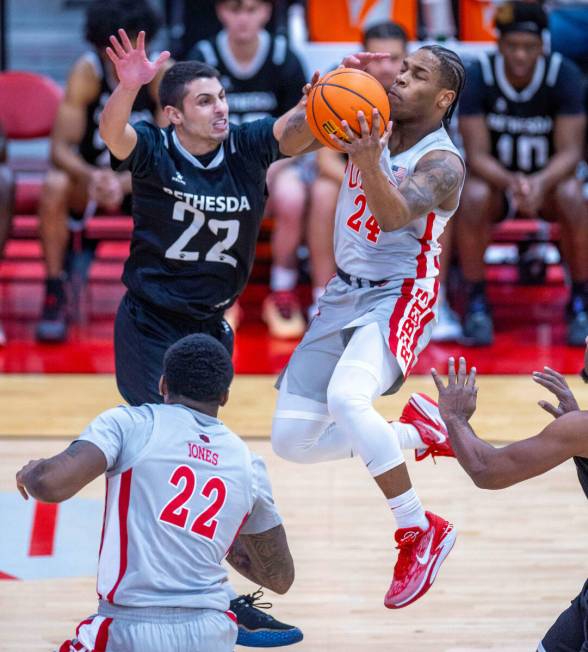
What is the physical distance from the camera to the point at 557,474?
6348mm

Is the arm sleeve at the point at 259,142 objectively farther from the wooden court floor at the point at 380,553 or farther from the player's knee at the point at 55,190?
the player's knee at the point at 55,190

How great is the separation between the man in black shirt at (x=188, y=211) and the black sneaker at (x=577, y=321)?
3.79m

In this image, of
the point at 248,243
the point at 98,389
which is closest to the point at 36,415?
the point at 98,389

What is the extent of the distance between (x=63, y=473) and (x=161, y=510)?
0.29 m

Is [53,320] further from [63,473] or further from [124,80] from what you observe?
[63,473]

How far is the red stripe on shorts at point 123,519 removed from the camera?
3703 millimetres

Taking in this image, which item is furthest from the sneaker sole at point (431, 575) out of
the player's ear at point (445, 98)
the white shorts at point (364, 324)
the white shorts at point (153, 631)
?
→ the player's ear at point (445, 98)

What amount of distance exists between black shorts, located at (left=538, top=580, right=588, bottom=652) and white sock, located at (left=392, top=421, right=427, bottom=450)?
109 centimetres

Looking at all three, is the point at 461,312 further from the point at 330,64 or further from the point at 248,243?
the point at 248,243

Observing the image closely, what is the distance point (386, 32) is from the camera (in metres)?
8.30

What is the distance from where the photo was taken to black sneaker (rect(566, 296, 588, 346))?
8633mm

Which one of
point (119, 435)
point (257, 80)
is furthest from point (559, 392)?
point (257, 80)

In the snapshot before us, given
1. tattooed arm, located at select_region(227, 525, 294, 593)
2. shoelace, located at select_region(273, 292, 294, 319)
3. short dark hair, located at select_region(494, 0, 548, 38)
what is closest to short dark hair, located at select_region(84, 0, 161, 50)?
shoelace, located at select_region(273, 292, 294, 319)

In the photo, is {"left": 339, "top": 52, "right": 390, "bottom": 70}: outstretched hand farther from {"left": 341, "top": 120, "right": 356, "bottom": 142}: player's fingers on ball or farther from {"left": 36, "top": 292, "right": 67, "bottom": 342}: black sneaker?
{"left": 36, "top": 292, "right": 67, "bottom": 342}: black sneaker
